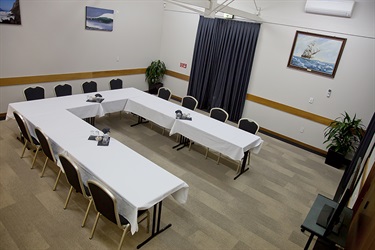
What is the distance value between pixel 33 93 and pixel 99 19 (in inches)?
102

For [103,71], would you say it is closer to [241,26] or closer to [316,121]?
[241,26]

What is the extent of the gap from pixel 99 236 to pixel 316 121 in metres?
5.08

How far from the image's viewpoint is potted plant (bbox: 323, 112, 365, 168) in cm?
505

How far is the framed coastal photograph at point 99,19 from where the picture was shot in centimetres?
A: 608

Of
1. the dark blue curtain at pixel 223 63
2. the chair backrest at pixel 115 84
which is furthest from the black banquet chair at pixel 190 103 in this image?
the chair backrest at pixel 115 84

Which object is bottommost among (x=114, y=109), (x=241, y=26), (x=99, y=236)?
(x=99, y=236)

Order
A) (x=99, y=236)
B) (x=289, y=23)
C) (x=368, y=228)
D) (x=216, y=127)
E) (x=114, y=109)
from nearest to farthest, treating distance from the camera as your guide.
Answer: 1. (x=368, y=228)
2. (x=99, y=236)
3. (x=216, y=127)
4. (x=114, y=109)
5. (x=289, y=23)

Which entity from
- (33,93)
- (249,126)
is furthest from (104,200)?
(33,93)

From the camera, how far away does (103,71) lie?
6.88 m

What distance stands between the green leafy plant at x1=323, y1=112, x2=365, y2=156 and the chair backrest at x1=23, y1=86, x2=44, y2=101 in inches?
236

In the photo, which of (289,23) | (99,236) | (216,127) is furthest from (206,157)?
(289,23)

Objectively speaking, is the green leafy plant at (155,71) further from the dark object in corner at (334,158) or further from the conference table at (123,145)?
the dark object in corner at (334,158)

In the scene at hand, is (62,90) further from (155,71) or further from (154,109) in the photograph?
(155,71)

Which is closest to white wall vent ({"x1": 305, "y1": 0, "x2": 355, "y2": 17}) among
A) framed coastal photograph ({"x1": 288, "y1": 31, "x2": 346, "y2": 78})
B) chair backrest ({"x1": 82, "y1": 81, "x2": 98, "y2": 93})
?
framed coastal photograph ({"x1": 288, "y1": 31, "x2": 346, "y2": 78})
